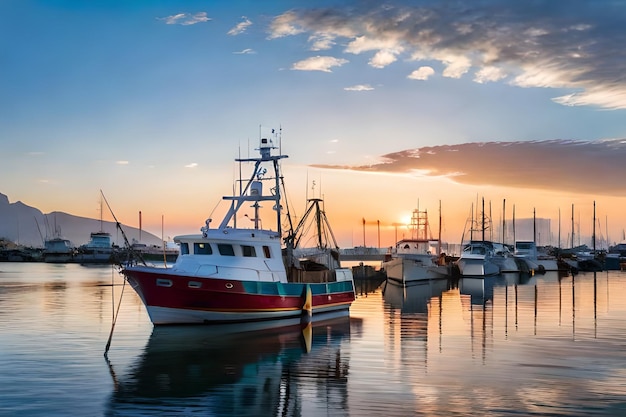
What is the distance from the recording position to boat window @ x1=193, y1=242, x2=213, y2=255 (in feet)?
103

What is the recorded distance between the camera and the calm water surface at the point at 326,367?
16016 millimetres

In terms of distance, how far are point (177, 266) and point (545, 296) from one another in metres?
33.1

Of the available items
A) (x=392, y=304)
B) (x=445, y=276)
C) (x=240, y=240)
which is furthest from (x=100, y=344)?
(x=445, y=276)

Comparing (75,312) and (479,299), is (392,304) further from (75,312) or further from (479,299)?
(75,312)

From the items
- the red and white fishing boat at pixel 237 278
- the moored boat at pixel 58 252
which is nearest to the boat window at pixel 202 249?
the red and white fishing boat at pixel 237 278

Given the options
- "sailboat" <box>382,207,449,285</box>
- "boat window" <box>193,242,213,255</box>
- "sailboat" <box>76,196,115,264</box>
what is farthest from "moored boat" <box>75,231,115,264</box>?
"boat window" <box>193,242,213,255</box>

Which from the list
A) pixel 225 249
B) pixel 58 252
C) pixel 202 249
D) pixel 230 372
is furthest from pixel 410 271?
pixel 58 252

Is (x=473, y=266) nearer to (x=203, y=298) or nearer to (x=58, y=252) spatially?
(x=203, y=298)

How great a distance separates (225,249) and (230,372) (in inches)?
460

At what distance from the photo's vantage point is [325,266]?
40.0 m

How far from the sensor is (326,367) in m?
21.4

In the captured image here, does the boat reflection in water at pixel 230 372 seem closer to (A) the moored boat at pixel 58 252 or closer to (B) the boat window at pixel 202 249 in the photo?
(B) the boat window at pixel 202 249

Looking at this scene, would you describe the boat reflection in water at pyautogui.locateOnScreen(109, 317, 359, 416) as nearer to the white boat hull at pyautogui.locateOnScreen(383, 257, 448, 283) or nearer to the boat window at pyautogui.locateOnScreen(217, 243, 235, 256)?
the boat window at pyautogui.locateOnScreen(217, 243, 235, 256)

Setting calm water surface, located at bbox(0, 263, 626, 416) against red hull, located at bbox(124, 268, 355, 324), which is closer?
calm water surface, located at bbox(0, 263, 626, 416)
